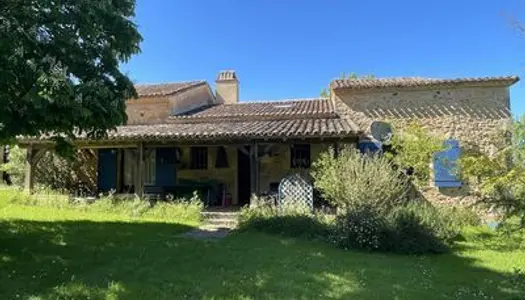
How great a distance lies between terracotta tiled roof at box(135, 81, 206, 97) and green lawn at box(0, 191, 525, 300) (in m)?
9.92

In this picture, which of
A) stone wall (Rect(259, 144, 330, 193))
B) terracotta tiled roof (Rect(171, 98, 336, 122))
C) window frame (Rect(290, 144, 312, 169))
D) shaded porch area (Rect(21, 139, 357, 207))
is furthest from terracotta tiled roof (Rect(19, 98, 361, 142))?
stone wall (Rect(259, 144, 330, 193))

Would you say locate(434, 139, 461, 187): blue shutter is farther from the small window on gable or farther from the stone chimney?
the stone chimney

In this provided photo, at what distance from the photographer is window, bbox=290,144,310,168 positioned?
18.5m

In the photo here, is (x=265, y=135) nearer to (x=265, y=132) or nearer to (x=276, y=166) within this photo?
(x=265, y=132)

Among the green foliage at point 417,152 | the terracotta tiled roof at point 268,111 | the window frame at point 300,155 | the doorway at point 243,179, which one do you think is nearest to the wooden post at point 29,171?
the terracotta tiled roof at point 268,111

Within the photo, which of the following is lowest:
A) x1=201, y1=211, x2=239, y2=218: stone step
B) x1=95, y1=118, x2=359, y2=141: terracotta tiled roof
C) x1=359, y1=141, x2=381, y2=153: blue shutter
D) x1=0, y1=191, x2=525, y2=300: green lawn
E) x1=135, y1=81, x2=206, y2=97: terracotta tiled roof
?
x1=0, y1=191, x2=525, y2=300: green lawn

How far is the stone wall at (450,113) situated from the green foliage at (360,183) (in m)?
4.72

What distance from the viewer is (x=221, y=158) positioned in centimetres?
1911

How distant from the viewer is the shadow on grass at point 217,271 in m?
6.68

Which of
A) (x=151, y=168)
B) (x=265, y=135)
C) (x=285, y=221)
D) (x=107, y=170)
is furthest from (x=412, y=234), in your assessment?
(x=107, y=170)

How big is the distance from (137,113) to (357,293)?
16860 mm

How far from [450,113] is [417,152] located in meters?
3.22

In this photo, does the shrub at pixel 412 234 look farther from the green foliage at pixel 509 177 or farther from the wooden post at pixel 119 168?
the wooden post at pixel 119 168

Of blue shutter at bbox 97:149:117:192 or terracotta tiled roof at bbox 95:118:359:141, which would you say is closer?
terracotta tiled roof at bbox 95:118:359:141
